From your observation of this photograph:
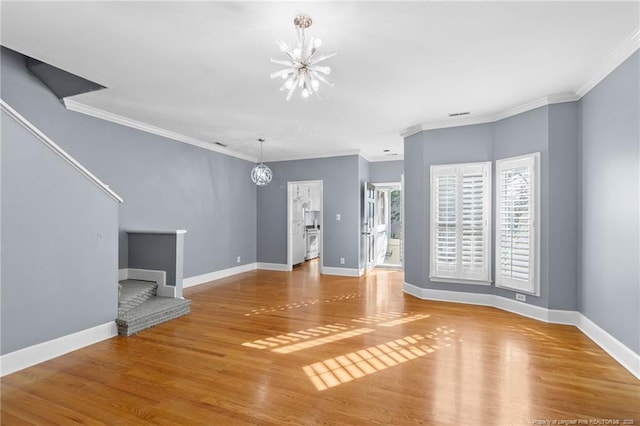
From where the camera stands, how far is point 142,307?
4020 mm

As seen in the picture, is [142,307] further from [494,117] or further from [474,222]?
[494,117]

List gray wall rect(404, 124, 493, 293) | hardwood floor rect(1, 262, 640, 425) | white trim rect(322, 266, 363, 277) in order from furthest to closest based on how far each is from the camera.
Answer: white trim rect(322, 266, 363, 277), gray wall rect(404, 124, 493, 293), hardwood floor rect(1, 262, 640, 425)

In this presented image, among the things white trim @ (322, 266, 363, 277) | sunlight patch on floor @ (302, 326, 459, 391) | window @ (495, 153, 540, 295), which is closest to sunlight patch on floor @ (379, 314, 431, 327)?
sunlight patch on floor @ (302, 326, 459, 391)

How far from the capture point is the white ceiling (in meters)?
2.28

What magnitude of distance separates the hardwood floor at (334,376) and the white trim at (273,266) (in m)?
3.32

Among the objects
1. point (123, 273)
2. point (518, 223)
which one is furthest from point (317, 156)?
point (123, 273)

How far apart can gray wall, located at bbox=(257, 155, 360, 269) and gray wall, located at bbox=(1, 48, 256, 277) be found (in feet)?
1.20

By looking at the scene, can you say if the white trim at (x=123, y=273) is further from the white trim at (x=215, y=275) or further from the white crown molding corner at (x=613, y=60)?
the white crown molding corner at (x=613, y=60)

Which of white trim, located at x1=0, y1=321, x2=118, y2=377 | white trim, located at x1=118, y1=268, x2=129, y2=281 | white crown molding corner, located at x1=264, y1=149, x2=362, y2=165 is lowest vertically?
white trim, located at x1=0, y1=321, x2=118, y2=377

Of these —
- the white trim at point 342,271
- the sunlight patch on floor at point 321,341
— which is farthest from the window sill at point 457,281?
the white trim at point 342,271

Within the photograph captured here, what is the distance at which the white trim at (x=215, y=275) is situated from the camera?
5.83m

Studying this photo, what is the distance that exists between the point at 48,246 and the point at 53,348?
3.12ft

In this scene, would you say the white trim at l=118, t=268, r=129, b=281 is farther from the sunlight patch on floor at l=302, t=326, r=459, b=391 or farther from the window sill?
the window sill

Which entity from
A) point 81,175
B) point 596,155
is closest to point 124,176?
point 81,175
